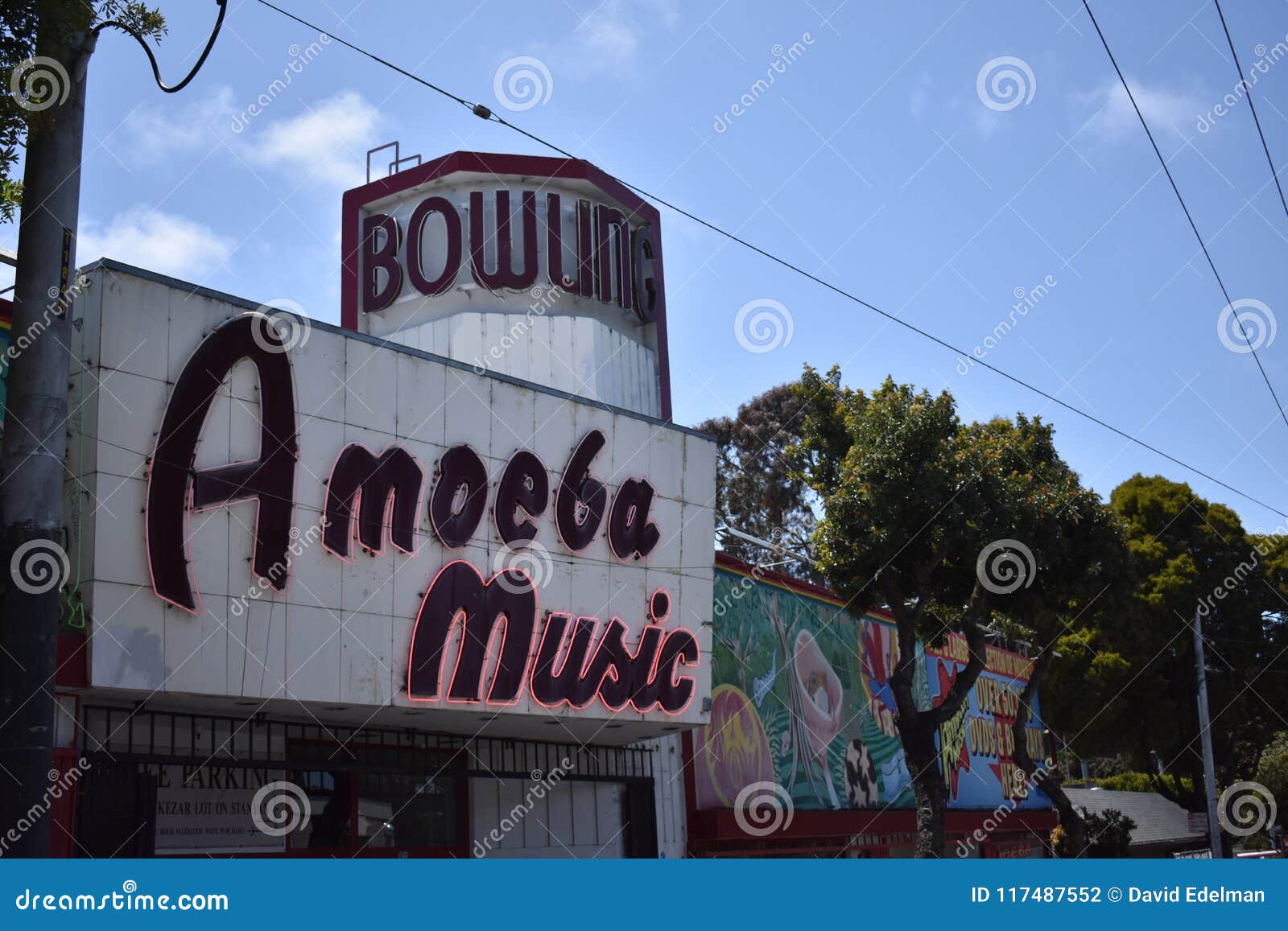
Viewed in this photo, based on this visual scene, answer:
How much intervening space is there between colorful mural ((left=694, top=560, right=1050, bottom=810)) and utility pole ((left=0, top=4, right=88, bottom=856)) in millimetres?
13247

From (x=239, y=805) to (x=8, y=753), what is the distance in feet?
21.0

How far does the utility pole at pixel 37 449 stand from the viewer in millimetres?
8742

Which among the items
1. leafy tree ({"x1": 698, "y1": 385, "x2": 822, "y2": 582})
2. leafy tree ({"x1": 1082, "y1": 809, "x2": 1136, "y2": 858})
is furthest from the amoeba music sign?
leafy tree ({"x1": 698, "y1": 385, "x2": 822, "y2": 582})

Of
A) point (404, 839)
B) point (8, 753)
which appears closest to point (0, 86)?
point (8, 753)

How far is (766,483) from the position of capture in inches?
1962

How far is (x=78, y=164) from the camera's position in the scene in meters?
9.71

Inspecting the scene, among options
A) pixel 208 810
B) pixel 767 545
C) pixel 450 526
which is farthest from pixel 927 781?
pixel 208 810

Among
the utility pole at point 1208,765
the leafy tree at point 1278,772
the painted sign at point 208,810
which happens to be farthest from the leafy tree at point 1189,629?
the painted sign at point 208,810

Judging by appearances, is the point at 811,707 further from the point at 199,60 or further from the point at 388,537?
the point at 199,60

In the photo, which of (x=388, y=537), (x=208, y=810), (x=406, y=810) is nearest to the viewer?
(x=208, y=810)

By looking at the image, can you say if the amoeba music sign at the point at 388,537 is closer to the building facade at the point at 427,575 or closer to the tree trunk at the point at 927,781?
the building facade at the point at 427,575

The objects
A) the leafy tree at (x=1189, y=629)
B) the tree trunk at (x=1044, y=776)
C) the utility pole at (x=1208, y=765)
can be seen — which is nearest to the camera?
the tree trunk at (x=1044, y=776)

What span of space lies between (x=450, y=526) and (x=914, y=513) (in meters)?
8.96

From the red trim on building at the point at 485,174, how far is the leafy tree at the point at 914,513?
3.18 m
